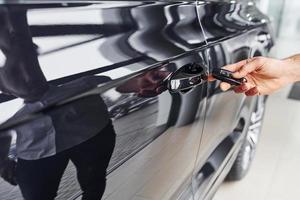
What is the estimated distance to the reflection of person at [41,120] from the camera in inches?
20.6

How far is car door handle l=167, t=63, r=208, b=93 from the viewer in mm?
858

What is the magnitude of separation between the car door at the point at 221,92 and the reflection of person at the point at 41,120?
619mm

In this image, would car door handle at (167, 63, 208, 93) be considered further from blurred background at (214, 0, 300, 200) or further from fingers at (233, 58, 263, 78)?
blurred background at (214, 0, 300, 200)

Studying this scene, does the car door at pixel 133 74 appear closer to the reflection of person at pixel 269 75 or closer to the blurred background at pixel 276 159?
the reflection of person at pixel 269 75

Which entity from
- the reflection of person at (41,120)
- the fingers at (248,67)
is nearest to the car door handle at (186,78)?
the fingers at (248,67)

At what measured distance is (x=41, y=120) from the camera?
0.53m

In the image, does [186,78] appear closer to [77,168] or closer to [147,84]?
[147,84]

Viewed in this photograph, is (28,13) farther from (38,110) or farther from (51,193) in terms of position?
(51,193)

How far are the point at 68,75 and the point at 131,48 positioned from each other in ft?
0.76

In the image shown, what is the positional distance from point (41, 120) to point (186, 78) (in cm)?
46

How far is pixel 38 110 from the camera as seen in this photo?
21.0 inches

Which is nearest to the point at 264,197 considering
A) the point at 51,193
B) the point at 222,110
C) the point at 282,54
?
the point at 222,110

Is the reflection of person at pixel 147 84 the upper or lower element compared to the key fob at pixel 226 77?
upper

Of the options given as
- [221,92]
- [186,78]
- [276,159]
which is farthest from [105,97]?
[276,159]
